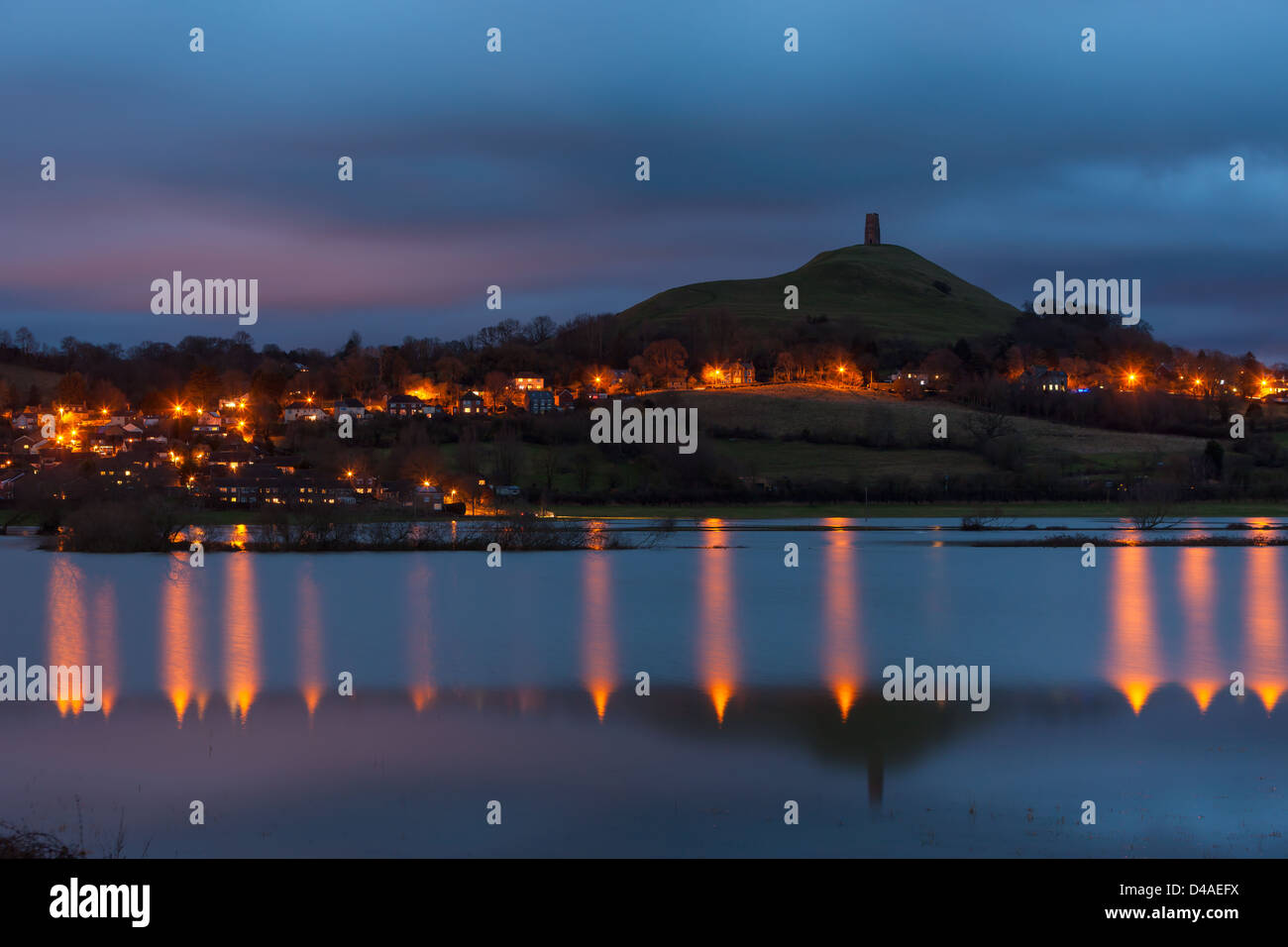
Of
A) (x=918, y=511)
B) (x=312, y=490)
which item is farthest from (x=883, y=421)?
(x=312, y=490)

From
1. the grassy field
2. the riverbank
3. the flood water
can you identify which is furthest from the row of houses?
the flood water

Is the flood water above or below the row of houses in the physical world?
below

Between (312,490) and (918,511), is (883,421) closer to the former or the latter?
(918,511)

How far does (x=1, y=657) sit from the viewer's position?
2420cm

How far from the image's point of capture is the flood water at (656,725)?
12391 millimetres

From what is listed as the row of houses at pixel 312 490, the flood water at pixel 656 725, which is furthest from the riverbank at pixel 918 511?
the flood water at pixel 656 725

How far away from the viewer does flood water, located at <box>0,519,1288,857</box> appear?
1239cm

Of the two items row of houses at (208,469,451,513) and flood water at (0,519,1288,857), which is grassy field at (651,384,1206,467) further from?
flood water at (0,519,1288,857)

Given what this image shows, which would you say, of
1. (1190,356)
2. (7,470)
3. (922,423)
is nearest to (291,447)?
(7,470)

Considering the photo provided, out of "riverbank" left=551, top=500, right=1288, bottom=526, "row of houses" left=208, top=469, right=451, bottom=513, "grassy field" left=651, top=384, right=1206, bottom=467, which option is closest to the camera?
"riverbank" left=551, top=500, right=1288, bottom=526

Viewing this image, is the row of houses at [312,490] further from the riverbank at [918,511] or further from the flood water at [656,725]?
the flood water at [656,725]

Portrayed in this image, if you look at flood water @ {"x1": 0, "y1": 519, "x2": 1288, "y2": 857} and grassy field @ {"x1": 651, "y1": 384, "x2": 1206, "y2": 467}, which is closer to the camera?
flood water @ {"x1": 0, "y1": 519, "x2": 1288, "y2": 857}

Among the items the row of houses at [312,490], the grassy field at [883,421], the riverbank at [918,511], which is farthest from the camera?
the grassy field at [883,421]
